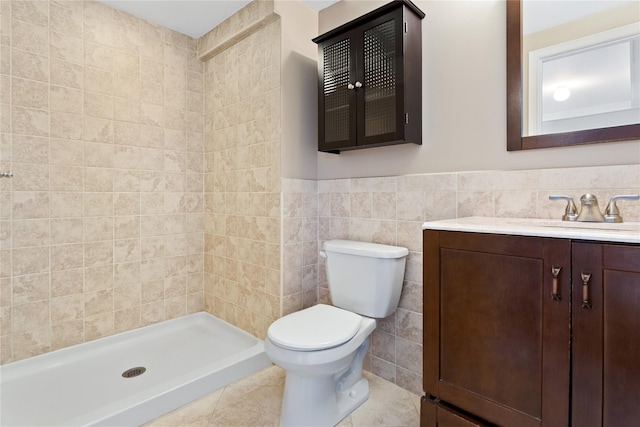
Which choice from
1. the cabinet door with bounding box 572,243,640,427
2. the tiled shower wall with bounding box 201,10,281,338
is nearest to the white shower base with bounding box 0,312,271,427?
the tiled shower wall with bounding box 201,10,281,338

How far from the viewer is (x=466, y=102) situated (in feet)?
5.07

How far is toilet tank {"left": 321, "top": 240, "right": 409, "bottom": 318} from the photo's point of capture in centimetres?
162

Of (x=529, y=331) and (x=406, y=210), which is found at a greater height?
(x=406, y=210)

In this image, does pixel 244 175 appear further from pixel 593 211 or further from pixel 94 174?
pixel 593 211

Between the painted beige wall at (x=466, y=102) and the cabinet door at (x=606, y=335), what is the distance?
0.59 metres

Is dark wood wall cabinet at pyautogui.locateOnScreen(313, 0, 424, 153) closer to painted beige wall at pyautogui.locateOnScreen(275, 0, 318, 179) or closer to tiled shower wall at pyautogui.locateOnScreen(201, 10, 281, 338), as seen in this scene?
painted beige wall at pyautogui.locateOnScreen(275, 0, 318, 179)

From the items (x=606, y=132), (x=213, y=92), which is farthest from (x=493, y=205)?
(x=213, y=92)

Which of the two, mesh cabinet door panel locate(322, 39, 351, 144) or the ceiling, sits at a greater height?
the ceiling

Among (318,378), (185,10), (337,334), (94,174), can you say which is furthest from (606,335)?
(185,10)

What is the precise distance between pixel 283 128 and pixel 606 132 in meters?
1.52

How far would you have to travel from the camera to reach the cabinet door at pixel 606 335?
79 cm

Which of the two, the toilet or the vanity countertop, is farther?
the toilet

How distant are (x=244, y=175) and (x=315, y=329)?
1217 millimetres

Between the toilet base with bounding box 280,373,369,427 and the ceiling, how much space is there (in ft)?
7.06
